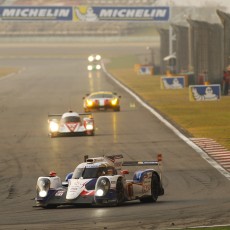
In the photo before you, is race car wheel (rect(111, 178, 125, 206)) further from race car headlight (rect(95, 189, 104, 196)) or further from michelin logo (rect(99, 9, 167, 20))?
michelin logo (rect(99, 9, 167, 20))

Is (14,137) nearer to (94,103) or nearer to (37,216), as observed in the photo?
(94,103)

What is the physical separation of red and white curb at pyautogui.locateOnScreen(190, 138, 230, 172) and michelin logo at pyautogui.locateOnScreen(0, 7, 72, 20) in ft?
348

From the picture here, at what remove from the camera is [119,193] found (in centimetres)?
2820

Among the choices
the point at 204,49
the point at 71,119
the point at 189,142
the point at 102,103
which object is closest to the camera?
the point at 189,142

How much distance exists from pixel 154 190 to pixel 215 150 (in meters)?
15.3

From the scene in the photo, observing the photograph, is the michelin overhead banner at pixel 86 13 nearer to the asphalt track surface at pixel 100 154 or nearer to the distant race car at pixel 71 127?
the asphalt track surface at pixel 100 154

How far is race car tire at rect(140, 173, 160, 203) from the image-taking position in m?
29.4

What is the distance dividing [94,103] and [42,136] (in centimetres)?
1787

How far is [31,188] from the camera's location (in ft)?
109

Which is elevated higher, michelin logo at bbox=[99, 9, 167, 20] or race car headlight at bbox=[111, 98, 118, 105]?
michelin logo at bbox=[99, 9, 167, 20]

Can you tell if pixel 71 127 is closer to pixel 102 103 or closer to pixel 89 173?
pixel 102 103

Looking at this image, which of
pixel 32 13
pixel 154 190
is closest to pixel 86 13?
pixel 32 13

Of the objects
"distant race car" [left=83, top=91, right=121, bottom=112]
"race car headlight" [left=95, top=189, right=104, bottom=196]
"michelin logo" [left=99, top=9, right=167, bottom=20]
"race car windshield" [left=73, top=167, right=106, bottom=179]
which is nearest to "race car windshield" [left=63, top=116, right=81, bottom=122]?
"distant race car" [left=83, top=91, right=121, bottom=112]

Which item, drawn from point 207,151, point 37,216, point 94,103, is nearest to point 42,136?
point 207,151
